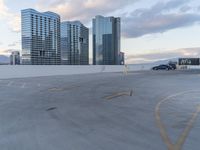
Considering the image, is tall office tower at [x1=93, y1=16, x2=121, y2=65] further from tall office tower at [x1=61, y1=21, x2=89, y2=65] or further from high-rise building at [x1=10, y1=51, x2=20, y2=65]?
high-rise building at [x1=10, y1=51, x2=20, y2=65]

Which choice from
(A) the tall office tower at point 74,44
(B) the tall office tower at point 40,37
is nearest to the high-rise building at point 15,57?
(B) the tall office tower at point 40,37

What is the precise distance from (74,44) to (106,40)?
19.6 meters

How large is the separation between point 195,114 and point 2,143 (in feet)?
23.1

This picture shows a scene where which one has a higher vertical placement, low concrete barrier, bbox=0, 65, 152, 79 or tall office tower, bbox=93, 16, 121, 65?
tall office tower, bbox=93, 16, 121, 65

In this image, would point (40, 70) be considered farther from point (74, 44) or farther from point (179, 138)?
point (74, 44)

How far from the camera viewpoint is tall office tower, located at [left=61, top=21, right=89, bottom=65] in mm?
85750

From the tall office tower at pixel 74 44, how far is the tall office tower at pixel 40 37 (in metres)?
2.56

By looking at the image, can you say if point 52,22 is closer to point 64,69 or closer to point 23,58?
point 23,58

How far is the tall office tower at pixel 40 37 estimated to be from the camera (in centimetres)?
7291

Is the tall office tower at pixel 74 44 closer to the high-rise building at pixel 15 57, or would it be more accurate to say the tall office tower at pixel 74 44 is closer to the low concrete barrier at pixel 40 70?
the high-rise building at pixel 15 57

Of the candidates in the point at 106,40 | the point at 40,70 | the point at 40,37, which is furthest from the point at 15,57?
the point at 106,40

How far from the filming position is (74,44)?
89.2 metres

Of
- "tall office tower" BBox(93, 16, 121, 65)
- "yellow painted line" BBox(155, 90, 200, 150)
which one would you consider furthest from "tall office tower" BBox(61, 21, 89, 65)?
"yellow painted line" BBox(155, 90, 200, 150)

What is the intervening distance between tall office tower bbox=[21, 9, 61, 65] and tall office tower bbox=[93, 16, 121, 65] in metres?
15.9
